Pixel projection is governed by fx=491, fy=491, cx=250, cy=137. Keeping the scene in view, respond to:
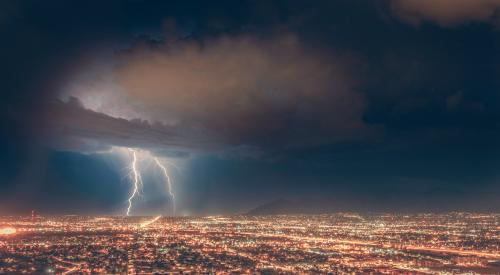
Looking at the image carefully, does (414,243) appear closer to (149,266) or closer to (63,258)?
(149,266)

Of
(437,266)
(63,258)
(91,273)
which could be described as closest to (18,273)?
(91,273)

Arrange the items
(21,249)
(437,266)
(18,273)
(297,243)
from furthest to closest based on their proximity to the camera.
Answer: (297,243) < (21,249) < (437,266) < (18,273)

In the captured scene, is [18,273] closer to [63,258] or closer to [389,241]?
[63,258]

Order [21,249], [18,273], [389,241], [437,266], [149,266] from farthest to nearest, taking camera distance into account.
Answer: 1. [389,241]
2. [21,249]
3. [437,266]
4. [149,266]
5. [18,273]

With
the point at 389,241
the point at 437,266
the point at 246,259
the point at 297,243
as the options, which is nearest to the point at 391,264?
the point at 437,266

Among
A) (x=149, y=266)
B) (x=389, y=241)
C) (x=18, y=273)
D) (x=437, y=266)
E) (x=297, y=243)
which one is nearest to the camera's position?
(x=18, y=273)

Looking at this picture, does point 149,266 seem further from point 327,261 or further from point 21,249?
point 21,249

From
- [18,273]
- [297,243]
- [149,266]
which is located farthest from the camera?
[297,243]

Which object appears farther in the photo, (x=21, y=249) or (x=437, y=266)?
(x=21, y=249)

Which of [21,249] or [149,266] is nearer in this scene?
[149,266]
